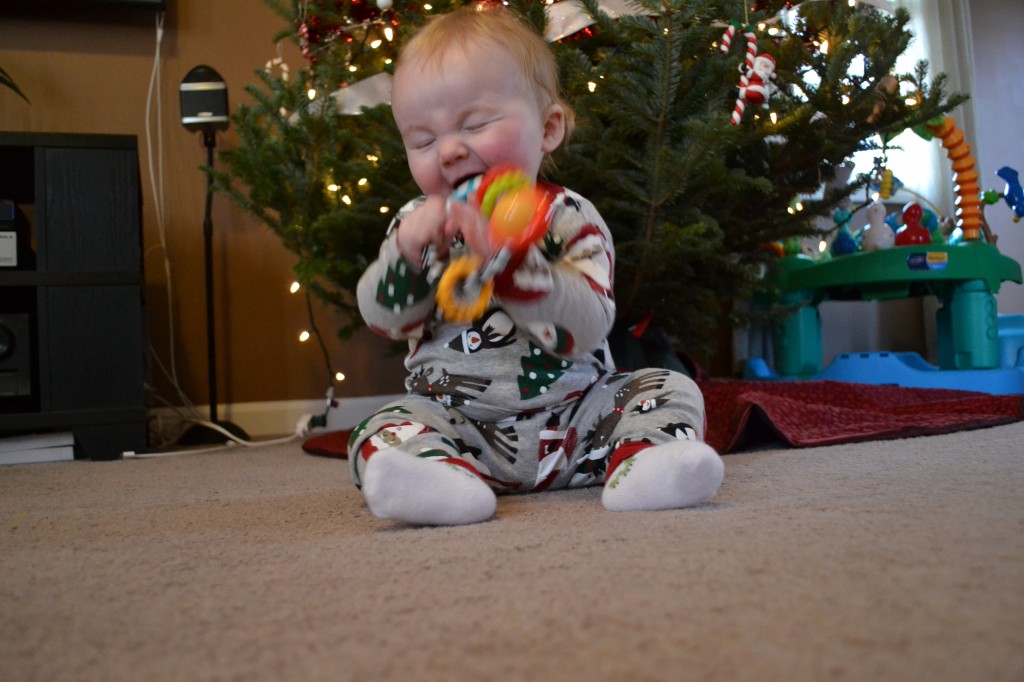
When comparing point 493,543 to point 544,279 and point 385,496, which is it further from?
point 544,279

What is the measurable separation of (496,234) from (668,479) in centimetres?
24

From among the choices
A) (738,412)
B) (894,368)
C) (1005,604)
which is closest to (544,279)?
(1005,604)

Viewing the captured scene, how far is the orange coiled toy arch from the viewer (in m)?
1.88

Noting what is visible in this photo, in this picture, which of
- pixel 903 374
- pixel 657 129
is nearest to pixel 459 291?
pixel 657 129

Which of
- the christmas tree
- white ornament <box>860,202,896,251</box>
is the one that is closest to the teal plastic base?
white ornament <box>860,202,896,251</box>

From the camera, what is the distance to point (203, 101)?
1748mm

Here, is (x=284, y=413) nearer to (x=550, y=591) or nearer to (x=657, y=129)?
(x=657, y=129)

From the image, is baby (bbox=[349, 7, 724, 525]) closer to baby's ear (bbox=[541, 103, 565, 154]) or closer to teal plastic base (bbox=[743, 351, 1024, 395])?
baby's ear (bbox=[541, 103, 565, 154])

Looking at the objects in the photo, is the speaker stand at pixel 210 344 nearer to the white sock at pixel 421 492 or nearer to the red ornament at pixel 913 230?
the white sock at pixel 421 492

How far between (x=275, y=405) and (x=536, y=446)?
124cm

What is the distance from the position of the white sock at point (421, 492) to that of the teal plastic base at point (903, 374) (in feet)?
4.63

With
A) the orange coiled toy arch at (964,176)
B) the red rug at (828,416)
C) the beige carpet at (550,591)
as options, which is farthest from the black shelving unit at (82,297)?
the orange coiled toy arch at (964,176)

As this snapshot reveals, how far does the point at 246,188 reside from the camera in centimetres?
193

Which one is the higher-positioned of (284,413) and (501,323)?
(501,323)
